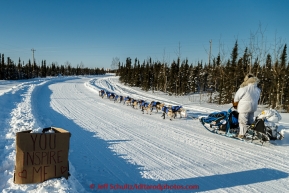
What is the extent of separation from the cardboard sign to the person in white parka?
15.9ft

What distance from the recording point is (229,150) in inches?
207

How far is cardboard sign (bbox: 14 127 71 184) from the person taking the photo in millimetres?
2889

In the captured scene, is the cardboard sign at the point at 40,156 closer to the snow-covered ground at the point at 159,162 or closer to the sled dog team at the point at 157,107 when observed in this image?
the snow-covered ground at the point at 159,162

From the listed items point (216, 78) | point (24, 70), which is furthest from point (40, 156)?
point (24, 70)

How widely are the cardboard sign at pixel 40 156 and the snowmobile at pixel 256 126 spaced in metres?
4.98

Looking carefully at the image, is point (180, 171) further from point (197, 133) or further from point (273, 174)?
point (197, 133)

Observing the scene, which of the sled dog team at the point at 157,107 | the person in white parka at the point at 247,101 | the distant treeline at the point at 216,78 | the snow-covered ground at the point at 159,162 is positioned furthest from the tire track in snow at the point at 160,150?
the distant treeline at the point at 216,78

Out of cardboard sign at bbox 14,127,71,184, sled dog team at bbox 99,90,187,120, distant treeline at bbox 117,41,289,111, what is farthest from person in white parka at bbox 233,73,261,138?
distant treeline at bbox 117,41,289,111

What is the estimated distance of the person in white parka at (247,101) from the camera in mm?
5719

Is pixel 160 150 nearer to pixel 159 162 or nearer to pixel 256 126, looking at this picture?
pixel 159 162

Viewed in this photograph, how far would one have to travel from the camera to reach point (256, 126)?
5645 millimetres

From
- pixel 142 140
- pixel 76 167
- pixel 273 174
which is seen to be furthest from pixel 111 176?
pixel 273 174

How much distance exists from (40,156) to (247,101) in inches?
207

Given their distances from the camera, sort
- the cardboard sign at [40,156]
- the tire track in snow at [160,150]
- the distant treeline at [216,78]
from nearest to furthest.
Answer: the cardboard sign at [40,156]
the tire track in snow at [160,150]
the distant treeline at [216,78]
